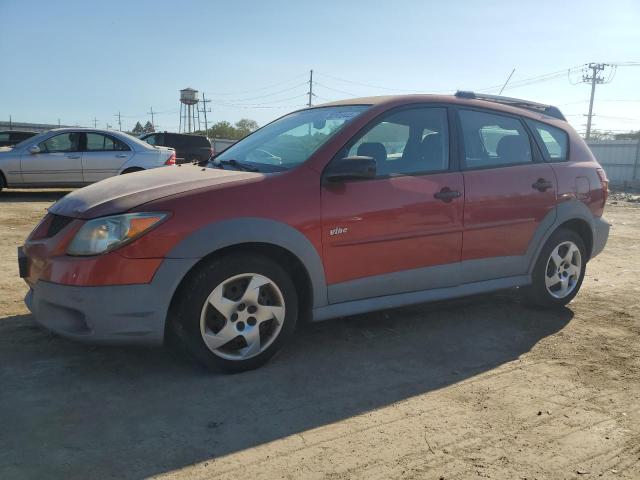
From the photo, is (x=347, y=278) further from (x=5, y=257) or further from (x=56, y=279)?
(x=5, y=257)

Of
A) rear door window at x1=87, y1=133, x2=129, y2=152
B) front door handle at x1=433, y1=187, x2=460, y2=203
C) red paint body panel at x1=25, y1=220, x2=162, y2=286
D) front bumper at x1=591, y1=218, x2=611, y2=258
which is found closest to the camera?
red paint body panel at x1=25, y1=220, x2=162, y2=286

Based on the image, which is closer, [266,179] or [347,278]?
[266,179]

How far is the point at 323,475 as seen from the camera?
242 cm

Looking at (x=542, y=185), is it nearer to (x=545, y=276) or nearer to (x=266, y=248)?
(x=545, y=276)

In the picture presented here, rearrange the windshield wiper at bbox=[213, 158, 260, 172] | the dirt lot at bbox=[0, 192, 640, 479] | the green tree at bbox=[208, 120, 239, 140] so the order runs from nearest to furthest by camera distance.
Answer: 1. the dirt lot at bbox=[0, 192, 640, 479]
2. the windshield wiper at bbox=[213, 158, 260, 172]
3. the green tree at bbox=[208, 120, 239, 140]

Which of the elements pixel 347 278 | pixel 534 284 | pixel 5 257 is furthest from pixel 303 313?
pixel 5 257

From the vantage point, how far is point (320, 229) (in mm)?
3527

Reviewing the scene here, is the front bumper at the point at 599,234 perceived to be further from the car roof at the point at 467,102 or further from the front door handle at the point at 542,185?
the car roof at the point at 467,102

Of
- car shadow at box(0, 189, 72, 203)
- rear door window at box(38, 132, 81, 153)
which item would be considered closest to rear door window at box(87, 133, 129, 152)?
rear door window at box(38, 132, 81, 153)

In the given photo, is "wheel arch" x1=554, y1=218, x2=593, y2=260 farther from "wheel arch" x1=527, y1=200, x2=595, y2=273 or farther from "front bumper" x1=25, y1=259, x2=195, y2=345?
"front bumper" x1=25, y1=259, x2=195, y2=345

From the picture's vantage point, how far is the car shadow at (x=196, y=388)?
2566 mm

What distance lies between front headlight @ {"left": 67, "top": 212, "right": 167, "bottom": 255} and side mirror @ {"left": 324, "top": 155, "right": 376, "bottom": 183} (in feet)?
3.69

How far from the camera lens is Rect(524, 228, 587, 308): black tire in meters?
4.74

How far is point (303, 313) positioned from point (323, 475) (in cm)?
138
